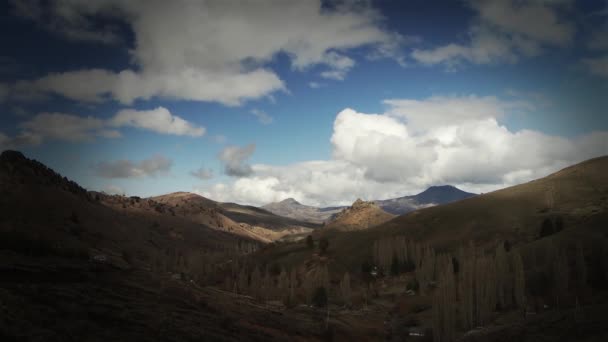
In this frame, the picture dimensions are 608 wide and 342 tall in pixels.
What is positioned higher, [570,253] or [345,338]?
[570,253]

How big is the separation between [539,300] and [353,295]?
52.8 metres

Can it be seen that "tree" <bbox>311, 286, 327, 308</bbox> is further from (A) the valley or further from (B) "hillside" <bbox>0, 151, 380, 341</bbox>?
(B) "hillside" <bbox>0, 151, 380, 341</bbox>

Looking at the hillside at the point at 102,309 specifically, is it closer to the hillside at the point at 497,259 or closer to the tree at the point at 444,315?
the tree at the point at 444,315

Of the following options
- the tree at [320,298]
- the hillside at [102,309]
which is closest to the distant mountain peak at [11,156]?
the hillside at [102,309]

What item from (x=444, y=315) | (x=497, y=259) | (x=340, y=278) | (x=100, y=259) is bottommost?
(x=340, y=278)

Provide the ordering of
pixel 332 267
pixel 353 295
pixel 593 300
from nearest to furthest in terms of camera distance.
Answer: pixel 593 300 < pixel 353 295 < pixel 332 267

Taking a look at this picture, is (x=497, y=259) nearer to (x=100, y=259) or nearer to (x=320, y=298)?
(x=320, y=298)

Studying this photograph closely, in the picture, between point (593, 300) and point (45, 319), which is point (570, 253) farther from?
point (45, 319)

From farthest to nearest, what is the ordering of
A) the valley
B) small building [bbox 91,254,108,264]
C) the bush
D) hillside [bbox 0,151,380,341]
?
1. the bush
2. small building [bbox 91,254,108,264]
3. the valley
4. hillside [bbox 0,151,380,341]

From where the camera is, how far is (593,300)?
5978cm

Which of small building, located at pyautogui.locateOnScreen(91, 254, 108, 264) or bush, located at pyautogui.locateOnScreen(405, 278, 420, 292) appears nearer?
small building, located at pyautogui.locateOnScreen(91, 254, 108, 264)

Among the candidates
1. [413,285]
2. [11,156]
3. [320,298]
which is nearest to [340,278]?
[413,285]

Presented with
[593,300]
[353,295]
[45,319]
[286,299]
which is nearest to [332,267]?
[353,295]

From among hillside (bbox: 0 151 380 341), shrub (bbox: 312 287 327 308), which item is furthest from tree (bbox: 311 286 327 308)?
hillside (bbox: 0 151 380 341)
